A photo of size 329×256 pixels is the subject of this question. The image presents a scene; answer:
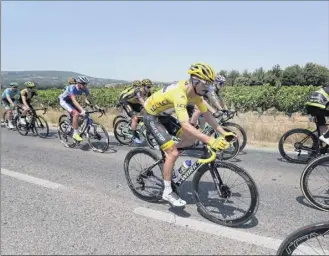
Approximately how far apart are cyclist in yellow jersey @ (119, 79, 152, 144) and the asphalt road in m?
2.51

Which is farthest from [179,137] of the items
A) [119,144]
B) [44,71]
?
[44,71]

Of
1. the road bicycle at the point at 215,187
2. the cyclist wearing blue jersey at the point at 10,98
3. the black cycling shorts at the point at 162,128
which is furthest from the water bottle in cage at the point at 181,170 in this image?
the cyclist wearing blue jersey at the point at 10,98

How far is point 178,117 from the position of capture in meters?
4.02

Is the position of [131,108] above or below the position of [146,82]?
below

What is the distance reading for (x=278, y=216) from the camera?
4.13m

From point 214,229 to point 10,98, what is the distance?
11849 millimetres

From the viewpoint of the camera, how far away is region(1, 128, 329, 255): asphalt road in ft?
11.3

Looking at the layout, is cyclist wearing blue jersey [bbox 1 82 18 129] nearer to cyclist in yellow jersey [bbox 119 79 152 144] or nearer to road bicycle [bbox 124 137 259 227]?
cyclist in yellow jersey [bbox 119 79 152 144]

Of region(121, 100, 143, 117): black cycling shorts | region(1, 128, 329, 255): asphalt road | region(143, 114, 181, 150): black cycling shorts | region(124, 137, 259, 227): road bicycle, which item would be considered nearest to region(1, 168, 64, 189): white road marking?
region(1, 128, 329, 255): asphalt road

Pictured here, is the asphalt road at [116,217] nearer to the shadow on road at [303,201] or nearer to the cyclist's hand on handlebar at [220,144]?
the shadow on road at [303,201]

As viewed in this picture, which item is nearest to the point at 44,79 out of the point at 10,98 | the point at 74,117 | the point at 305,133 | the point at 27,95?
the point at 10,98

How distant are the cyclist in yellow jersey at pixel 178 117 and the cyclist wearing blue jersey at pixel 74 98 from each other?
174 inches

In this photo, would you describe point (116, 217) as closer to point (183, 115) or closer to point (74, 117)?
point (183, 115)

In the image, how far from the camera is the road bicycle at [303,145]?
6.52 m
